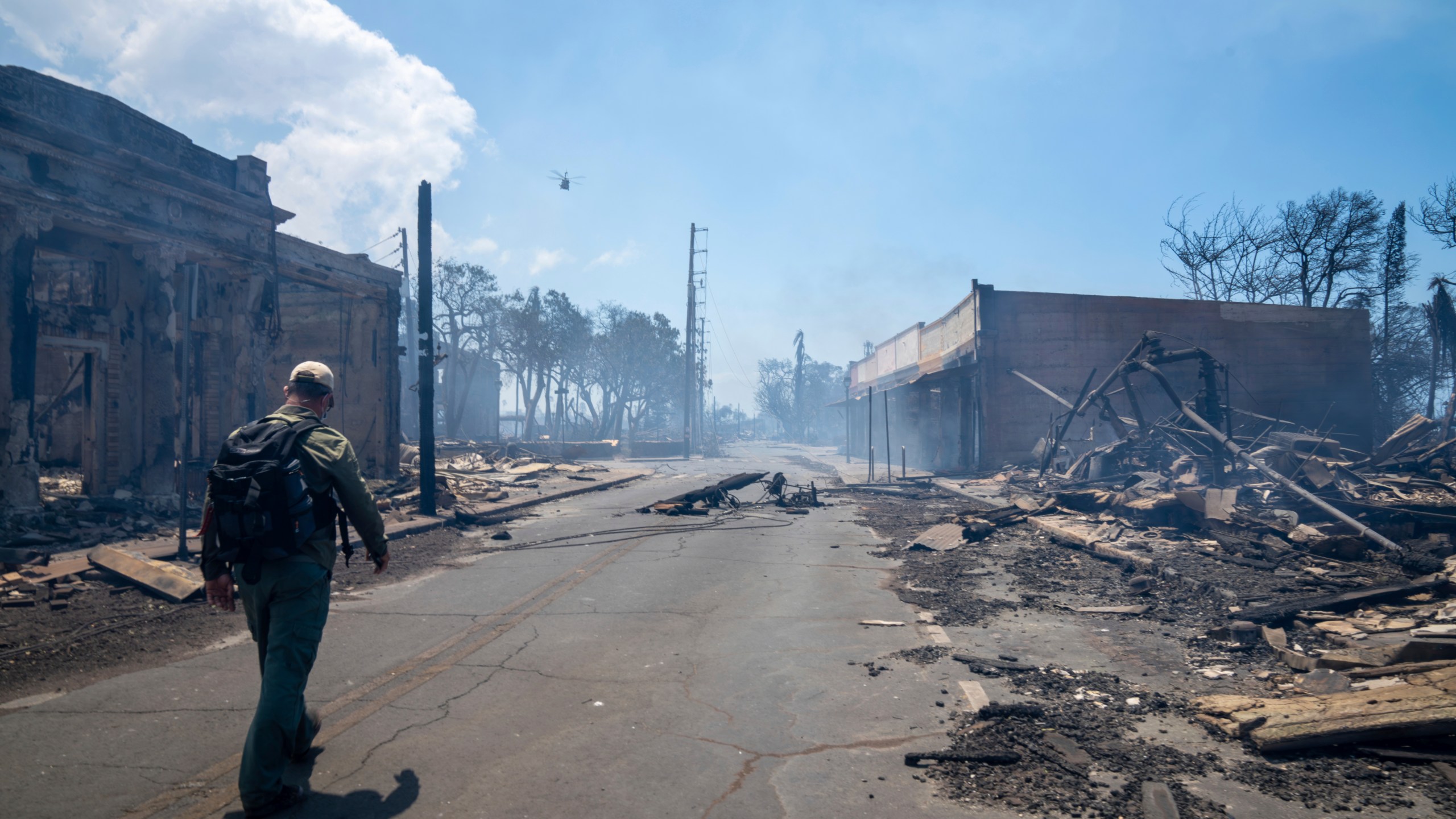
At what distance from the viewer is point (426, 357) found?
1409 cm

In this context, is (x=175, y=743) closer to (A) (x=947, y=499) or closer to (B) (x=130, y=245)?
(B) (x=130, y=245)

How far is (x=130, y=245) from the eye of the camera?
14.5 meters

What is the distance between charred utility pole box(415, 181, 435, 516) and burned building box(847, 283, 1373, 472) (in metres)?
14.5

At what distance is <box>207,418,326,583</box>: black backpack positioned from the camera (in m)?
3.36

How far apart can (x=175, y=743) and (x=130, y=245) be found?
14284 mm

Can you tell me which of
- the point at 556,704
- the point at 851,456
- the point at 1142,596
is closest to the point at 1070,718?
the point at 556,704

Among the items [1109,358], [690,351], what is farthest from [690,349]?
[1109,358]

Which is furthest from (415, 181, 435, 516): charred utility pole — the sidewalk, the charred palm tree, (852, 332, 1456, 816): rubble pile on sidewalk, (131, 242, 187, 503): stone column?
the charred palm tree

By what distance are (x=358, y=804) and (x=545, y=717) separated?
3.96 feet

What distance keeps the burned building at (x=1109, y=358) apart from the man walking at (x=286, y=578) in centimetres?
2196

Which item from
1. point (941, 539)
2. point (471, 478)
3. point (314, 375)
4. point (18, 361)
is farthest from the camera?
point (471, 478)

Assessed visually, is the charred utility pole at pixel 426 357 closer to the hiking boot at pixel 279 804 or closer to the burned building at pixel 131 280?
the burned building at pixel 131 280

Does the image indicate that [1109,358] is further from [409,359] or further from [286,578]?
[409,359]

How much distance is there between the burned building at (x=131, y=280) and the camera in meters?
12.4
